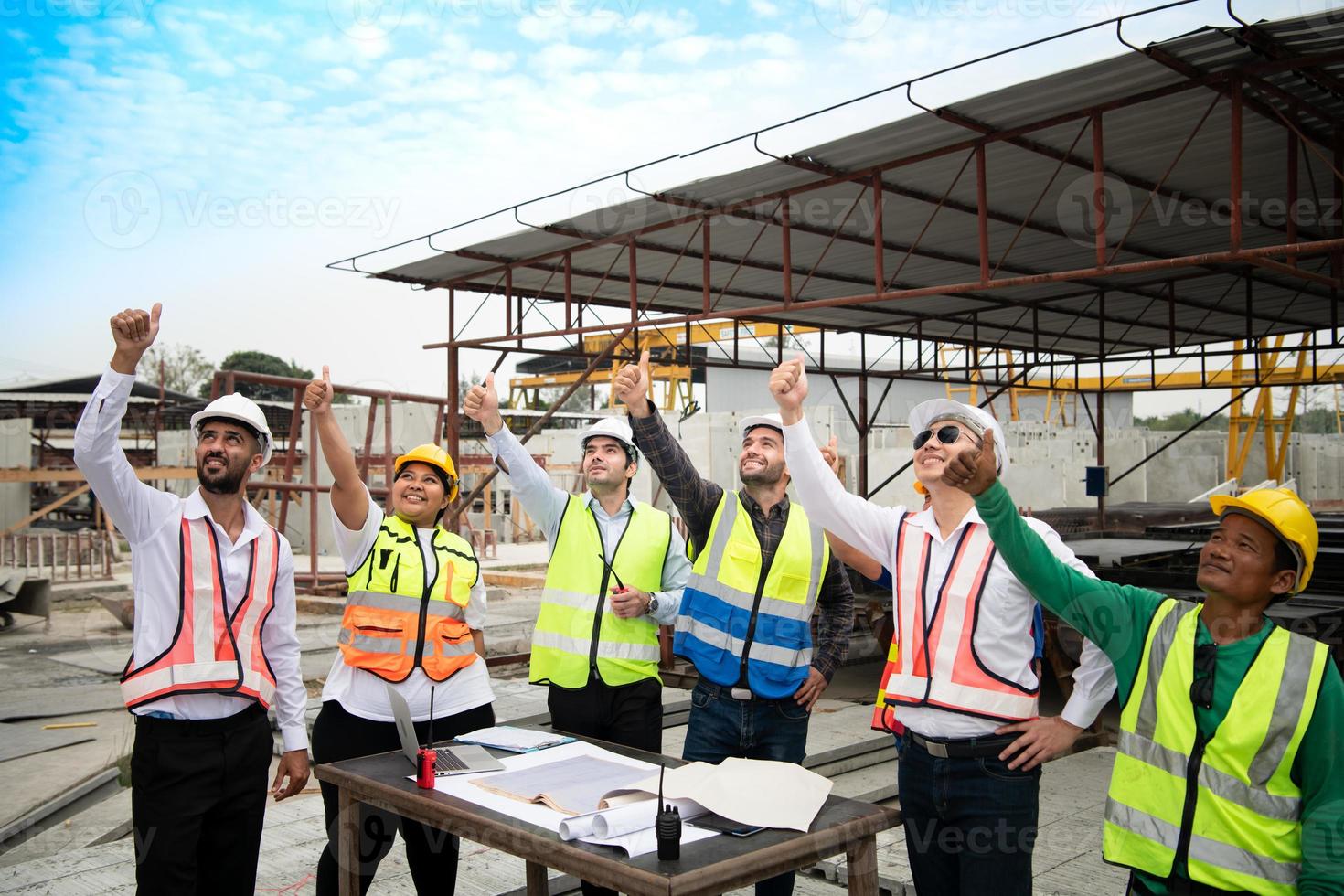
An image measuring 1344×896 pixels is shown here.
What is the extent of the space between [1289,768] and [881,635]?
24.1ft

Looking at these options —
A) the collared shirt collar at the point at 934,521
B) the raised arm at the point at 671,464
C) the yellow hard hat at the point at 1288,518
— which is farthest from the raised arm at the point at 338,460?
the yellow hard hat at the point at 1288,518

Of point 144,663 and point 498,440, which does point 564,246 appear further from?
point 144,663

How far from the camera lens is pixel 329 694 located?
3855mm

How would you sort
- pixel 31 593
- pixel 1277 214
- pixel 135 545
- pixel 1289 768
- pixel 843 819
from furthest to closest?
1. pixel 31 593
2. pixel 1277 214
3. pixel 135 545
4. pixel 843 819
5. pixel 1289 768

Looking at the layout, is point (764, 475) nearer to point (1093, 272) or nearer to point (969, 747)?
point (969, 747)

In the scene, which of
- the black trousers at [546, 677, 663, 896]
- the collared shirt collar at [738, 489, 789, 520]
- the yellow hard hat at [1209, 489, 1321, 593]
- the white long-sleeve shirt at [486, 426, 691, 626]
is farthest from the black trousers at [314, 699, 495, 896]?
the yellow hard hat at [1209, 489, 1321, 593]

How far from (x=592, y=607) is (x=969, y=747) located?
166 cm

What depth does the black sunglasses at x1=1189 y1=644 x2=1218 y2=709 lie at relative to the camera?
2.51 meters

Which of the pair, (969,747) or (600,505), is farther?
(600,505)

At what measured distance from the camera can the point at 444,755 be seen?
3246 mm

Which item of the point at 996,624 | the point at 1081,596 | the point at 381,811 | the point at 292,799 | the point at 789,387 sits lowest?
the point at 292,799

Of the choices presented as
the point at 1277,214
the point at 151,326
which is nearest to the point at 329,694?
the point at 151,326

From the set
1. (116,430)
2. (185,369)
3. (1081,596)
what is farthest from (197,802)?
(185,369)

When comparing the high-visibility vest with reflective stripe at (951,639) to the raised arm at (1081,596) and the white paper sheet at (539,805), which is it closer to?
the raised arm at (1081,596)
